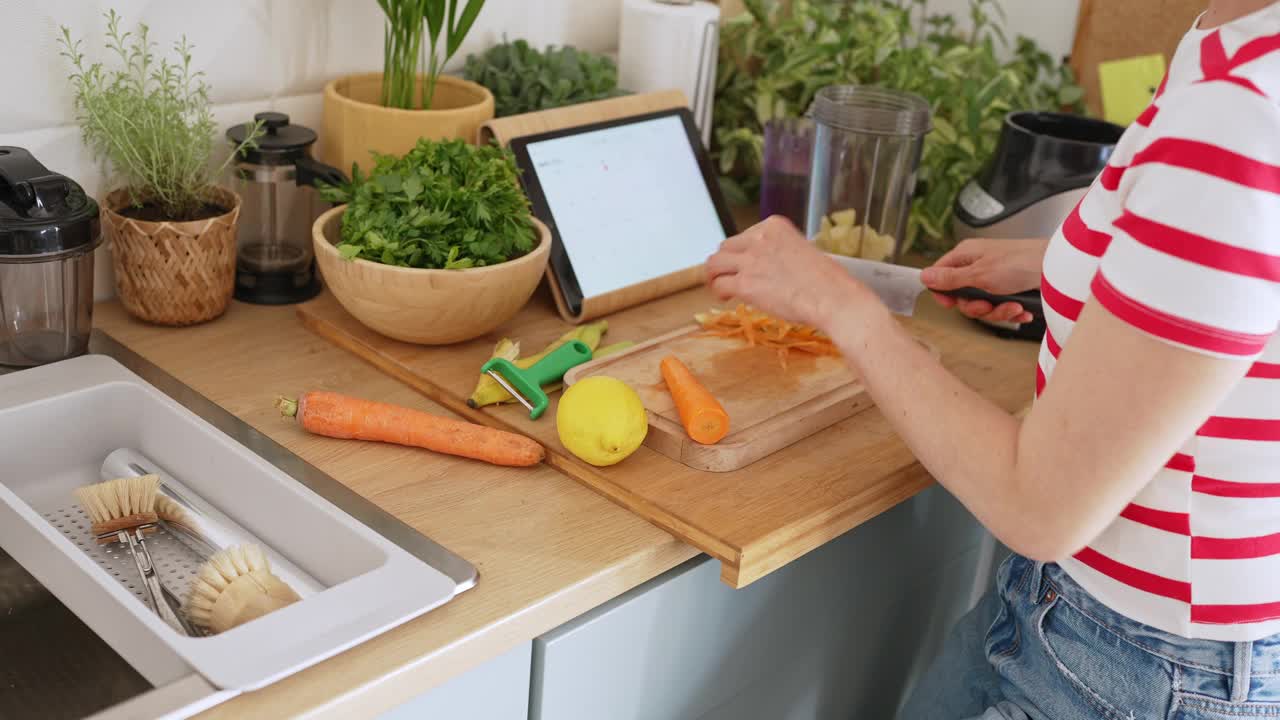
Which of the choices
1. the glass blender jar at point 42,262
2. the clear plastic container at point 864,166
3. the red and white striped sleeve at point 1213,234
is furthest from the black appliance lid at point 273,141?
the red and white striped sleeve at point 1213,234

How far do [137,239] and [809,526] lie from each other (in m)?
0.72

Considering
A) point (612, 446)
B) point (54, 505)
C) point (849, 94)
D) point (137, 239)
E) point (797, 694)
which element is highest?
point (849, 94)

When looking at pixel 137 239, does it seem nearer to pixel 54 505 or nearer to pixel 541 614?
pixel 54 505

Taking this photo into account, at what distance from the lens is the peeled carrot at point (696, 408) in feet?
3.59

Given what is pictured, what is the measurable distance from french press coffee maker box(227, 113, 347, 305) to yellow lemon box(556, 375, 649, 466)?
438 millimetres

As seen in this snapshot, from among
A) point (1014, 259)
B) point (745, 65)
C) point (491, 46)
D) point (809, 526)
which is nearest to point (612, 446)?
point (809, 526)

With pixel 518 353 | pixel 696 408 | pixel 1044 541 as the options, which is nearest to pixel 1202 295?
pixel 1044 541

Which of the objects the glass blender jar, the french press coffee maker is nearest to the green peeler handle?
the french press coffee maker

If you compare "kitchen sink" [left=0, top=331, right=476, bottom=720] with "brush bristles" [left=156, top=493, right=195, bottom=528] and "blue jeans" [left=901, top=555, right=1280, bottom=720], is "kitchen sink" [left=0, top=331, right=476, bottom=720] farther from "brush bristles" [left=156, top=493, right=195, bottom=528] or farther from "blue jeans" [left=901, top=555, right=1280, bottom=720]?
"blue jeans" [left=901, top=555, right=1280, bottom=720]

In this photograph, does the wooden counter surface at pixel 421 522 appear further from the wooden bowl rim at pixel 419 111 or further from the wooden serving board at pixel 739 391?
the wooden bowl rim at pixel 419 111

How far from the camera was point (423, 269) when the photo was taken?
3.90ft

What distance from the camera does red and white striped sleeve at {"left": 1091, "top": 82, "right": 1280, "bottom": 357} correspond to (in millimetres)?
711

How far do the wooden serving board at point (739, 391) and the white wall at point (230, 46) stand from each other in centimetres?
52

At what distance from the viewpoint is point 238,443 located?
3.53 ft
